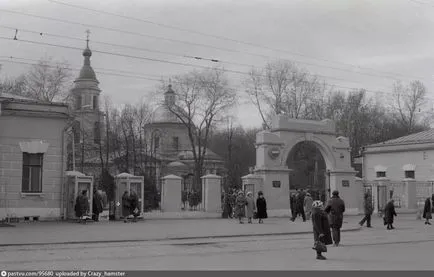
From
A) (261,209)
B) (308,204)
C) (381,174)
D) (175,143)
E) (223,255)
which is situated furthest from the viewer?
(175,143)

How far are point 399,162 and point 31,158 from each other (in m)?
27.7

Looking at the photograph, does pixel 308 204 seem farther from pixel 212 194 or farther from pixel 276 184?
pixel 212 194

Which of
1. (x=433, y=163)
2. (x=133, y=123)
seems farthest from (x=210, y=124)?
(x=433, y=163)

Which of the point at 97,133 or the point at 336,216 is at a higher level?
the point at 97,133

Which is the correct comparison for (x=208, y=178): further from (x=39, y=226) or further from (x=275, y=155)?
(x=39, y=226)

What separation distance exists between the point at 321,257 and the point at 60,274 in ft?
20.3

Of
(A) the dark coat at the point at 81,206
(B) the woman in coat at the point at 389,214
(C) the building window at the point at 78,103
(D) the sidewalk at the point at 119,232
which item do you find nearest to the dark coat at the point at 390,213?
(B) the woman in coat at the point at 389,214

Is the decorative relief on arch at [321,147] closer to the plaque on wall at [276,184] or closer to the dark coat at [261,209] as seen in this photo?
the plaque on wall at [276,184]

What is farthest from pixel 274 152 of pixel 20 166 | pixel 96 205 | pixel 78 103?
pixel 78 103

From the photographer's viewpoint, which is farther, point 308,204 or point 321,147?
point 321,147

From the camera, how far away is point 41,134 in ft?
86.1

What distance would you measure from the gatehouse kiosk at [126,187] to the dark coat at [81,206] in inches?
93.6

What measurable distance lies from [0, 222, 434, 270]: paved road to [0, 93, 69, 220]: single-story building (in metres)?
9.75

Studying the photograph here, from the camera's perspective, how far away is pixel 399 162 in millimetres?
42625
